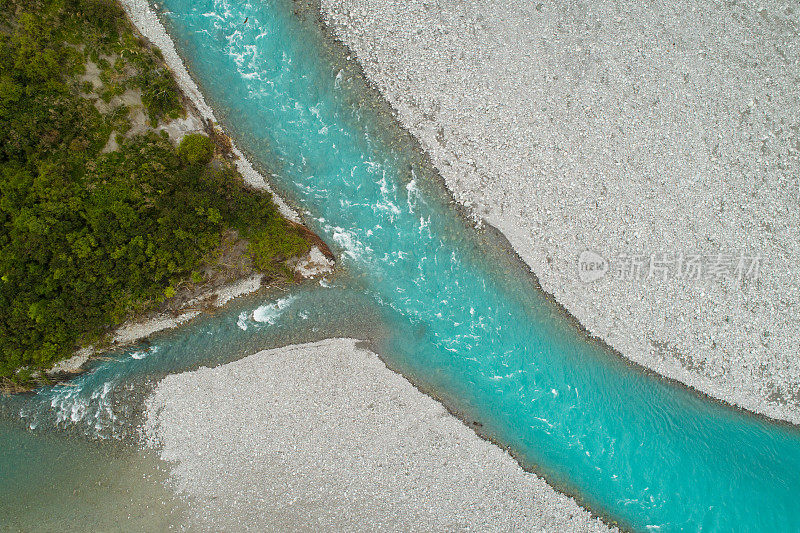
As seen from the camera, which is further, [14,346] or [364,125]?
[364,125]

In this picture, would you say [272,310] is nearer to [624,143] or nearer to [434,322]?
[434,322]

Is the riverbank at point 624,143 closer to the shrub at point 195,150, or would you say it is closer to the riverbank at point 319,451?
the shrub at point 195,150

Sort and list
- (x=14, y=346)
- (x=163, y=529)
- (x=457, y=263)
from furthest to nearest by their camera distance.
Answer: (x=457, y=263), (x=163, y=529), (x=14, y=346)

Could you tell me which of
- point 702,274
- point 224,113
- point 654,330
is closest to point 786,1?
point 702,274

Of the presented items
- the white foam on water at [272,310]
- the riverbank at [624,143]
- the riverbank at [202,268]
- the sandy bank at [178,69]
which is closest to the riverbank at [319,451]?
the white foam on water at [272,310]

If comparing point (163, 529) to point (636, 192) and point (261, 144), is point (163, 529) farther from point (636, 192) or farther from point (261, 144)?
point (636, 192)
